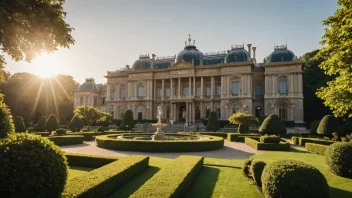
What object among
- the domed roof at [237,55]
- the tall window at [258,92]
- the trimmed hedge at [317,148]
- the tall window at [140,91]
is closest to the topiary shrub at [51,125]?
the tall window at [140,91]

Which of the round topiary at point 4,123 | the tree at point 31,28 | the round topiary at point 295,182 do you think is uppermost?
the tree at point 31,28

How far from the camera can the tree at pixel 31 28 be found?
6836mm

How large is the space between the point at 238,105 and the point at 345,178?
3141 cm

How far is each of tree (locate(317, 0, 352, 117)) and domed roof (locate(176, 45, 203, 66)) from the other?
108 feet

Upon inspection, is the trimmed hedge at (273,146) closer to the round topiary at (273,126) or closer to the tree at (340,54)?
the tree at (340,54)

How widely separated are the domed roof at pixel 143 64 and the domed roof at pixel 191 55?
5.67 metres

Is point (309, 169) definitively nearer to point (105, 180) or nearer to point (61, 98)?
point (105, 180)

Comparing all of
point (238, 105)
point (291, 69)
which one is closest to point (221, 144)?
point (238, 105)

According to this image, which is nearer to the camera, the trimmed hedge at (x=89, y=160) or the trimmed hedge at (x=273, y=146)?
the trimmed hedge at (x=89, y=160)

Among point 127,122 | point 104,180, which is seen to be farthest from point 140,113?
point 104,180

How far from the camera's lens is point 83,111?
29.3m

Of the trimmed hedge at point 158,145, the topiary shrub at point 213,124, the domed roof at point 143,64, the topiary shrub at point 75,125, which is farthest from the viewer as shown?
the domed roof at point 143,64

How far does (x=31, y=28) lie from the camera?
7355 millimetres

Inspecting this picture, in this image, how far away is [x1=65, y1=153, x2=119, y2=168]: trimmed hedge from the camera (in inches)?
382
